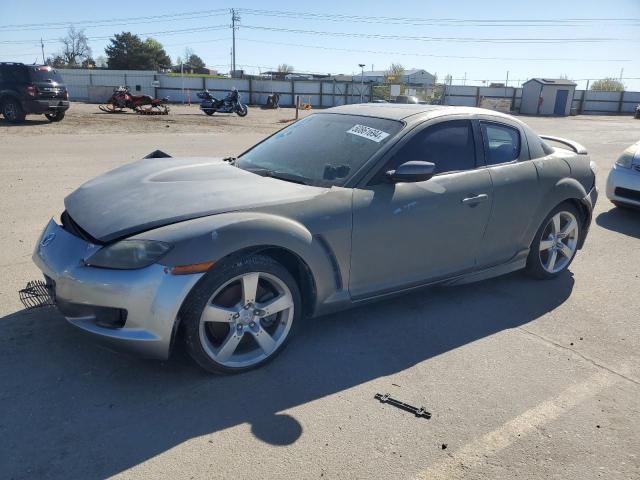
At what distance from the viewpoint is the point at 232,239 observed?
2.82 metres

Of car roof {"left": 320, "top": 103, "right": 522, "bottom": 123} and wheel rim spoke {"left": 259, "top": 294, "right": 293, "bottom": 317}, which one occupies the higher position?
car roof {"left": 320, "top": 103, "right": 522, "bottom": 123}

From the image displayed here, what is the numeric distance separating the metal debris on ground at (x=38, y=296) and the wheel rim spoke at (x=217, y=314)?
94 centimetres

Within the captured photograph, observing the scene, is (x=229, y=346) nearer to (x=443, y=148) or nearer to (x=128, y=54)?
(x=443, y=148)

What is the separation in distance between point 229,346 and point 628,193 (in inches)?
264

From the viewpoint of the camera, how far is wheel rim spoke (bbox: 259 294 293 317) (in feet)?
10.1

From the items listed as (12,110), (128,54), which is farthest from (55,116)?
(128,54)

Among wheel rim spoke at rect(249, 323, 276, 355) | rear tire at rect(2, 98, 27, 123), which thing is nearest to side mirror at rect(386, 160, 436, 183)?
wheel rim spoke at rect(249, 323, 276, 355)

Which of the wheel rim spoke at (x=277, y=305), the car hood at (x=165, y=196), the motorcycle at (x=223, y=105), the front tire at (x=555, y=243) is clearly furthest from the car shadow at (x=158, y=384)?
the motorcycle at (x=223, y=105)

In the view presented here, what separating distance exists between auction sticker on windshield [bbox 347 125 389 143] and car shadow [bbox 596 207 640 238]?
15.5 feet

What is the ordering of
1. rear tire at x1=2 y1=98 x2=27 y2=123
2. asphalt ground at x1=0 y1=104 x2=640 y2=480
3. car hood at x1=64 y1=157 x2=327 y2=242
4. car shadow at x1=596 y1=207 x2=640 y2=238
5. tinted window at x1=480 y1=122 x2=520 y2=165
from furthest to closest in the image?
rear tire at x1=2 y1=98 x2=27 y2=123 < car shadow at x1=596 y1=207 x2=640 y2=238 < tinted window at x1=480 y1=122 x2=520 y2=165 < car hood at x1=64 y1=157 x2=327 y2=242 < asphalt ground at x1=0 y1=104 x2=640 y2=480

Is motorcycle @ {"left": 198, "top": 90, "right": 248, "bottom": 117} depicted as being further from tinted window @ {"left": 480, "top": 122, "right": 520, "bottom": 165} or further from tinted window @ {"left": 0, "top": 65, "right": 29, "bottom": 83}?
tinted window @ {"left": 480, "top": 122, "right": 520, "bottom": 165}

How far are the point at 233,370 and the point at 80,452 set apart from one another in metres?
0.91

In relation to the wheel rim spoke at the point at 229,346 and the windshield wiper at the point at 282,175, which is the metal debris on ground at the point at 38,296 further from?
the windshield wiper at the point at 282,175

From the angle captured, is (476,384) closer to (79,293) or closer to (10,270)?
(79,293)
